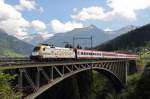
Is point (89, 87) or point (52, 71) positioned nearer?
point (52, 71)

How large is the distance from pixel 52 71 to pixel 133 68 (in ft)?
291

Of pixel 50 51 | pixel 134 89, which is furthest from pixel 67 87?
pixel 50 51

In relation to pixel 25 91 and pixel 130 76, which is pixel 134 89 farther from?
pixel 25 91

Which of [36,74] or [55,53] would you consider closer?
[36,74]

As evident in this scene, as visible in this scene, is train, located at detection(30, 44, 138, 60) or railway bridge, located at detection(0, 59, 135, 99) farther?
train, located at detection(30, 44, 138, 60)

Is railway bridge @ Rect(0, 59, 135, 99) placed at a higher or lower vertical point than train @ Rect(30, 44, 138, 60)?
lower

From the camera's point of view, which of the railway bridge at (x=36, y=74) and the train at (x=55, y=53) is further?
the train at (x=55, y=53)

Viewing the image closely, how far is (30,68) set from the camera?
1930 inches

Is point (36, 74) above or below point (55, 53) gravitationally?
below

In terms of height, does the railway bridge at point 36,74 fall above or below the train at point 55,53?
below

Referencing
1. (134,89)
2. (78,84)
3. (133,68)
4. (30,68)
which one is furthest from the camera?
(133,68)

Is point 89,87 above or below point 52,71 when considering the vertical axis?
below

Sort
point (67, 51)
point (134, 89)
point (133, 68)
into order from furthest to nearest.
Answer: point (133, 68)
point (134, 89)
point (67, 51)

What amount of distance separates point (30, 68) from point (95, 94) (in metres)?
86.1
